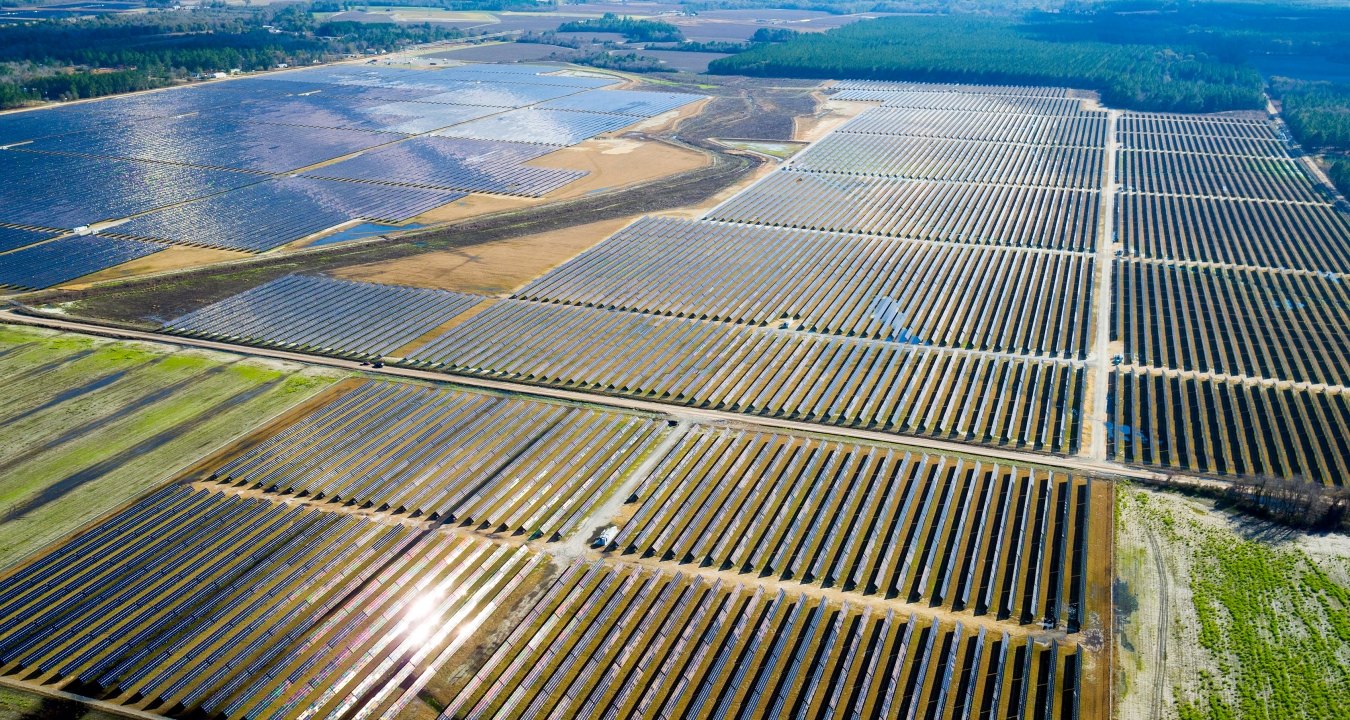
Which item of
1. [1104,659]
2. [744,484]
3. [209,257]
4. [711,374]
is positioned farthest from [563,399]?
[209,257]

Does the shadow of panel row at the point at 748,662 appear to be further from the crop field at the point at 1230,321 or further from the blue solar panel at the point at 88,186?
the blue solar panel at the point at 88,186

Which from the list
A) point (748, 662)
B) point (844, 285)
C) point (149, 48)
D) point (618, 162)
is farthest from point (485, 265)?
point (149, 48)

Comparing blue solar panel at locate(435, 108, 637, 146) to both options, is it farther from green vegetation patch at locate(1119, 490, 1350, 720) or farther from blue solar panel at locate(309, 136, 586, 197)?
green vegetation patch at locate(1119, 490, 1350, 720)

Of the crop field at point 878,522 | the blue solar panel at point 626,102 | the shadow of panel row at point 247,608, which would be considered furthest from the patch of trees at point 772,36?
the shadow of panel row at point 247,608

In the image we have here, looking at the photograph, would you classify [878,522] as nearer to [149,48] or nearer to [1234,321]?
[1234,321]

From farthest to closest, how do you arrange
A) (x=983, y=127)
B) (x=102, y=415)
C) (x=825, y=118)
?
(x=825, y=118), (x=983, y=127), (x=102, y=415)

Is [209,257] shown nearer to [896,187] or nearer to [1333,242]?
[896,187]

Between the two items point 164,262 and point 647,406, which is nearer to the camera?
point 647,406
